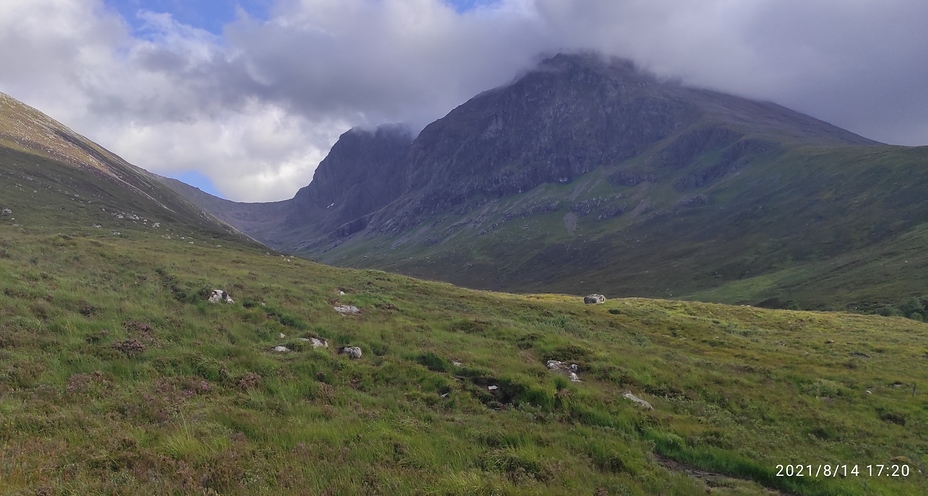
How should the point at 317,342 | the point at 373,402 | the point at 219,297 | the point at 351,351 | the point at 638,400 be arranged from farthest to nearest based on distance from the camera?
the point at 219,297, the point at 317,342, the point at 351,351, the point at 638,400, the point at 373,402

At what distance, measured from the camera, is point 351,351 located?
20.0 m

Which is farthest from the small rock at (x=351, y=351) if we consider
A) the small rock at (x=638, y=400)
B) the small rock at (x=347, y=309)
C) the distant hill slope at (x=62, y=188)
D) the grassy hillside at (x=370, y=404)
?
the distant hill slope at (x=62, y=188)

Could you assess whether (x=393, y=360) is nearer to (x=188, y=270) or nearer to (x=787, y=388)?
(x=787, y=388)

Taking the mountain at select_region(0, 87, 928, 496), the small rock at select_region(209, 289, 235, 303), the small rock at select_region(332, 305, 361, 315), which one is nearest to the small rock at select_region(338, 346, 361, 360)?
the mountain at select_region(0, 87, 928, 496)

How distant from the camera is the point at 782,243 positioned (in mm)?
186875

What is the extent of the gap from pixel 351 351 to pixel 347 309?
10.4 metres

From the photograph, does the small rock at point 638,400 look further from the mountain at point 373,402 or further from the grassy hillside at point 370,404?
the grassy hillside at point 370,404

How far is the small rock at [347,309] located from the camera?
29.2 meters

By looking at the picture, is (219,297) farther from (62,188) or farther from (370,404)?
(62,188)

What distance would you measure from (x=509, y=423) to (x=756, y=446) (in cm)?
832

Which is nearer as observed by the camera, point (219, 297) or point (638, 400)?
point (638, 400)

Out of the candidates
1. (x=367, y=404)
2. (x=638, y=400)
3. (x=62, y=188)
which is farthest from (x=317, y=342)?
(x=62, y=188)

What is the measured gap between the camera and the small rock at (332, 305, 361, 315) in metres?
29.2

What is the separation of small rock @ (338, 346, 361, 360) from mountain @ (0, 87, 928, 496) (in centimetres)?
19
